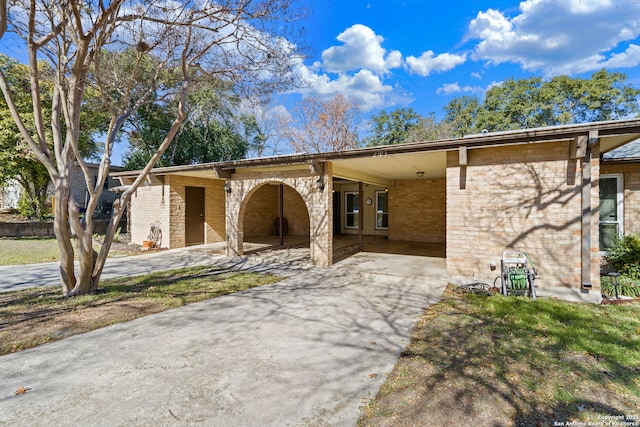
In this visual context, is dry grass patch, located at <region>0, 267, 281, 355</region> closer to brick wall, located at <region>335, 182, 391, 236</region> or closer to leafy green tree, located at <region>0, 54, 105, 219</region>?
brick wall, located at <region>335, 182, 391, 236</region>

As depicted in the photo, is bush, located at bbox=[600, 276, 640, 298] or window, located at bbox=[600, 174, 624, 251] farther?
window, located at bbox=[600, 174, 624, 251]

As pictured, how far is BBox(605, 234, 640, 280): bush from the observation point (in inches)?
223

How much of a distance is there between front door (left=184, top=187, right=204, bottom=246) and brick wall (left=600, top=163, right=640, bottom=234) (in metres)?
12.6

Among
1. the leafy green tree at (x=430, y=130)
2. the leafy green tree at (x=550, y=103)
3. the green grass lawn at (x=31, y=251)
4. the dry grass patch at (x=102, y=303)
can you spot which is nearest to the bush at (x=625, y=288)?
the dry grass patch at (x=102, y=303)

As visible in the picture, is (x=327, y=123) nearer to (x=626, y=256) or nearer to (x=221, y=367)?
(x=626, y=256)

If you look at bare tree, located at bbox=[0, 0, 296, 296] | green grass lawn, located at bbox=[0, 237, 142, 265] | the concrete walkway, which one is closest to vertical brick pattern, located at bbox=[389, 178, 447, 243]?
the concrete walkway

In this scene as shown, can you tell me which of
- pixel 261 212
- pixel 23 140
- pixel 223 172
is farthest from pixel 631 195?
pixel 23 140

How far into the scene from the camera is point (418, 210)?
1184 cm

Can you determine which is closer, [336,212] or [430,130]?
[336,212]

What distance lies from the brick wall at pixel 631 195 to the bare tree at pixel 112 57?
797 centimetres

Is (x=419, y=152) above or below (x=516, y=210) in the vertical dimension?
above

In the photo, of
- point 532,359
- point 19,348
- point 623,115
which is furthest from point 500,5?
point 623,115

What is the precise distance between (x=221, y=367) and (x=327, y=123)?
65.8 ft

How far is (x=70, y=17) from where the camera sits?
4391mm
